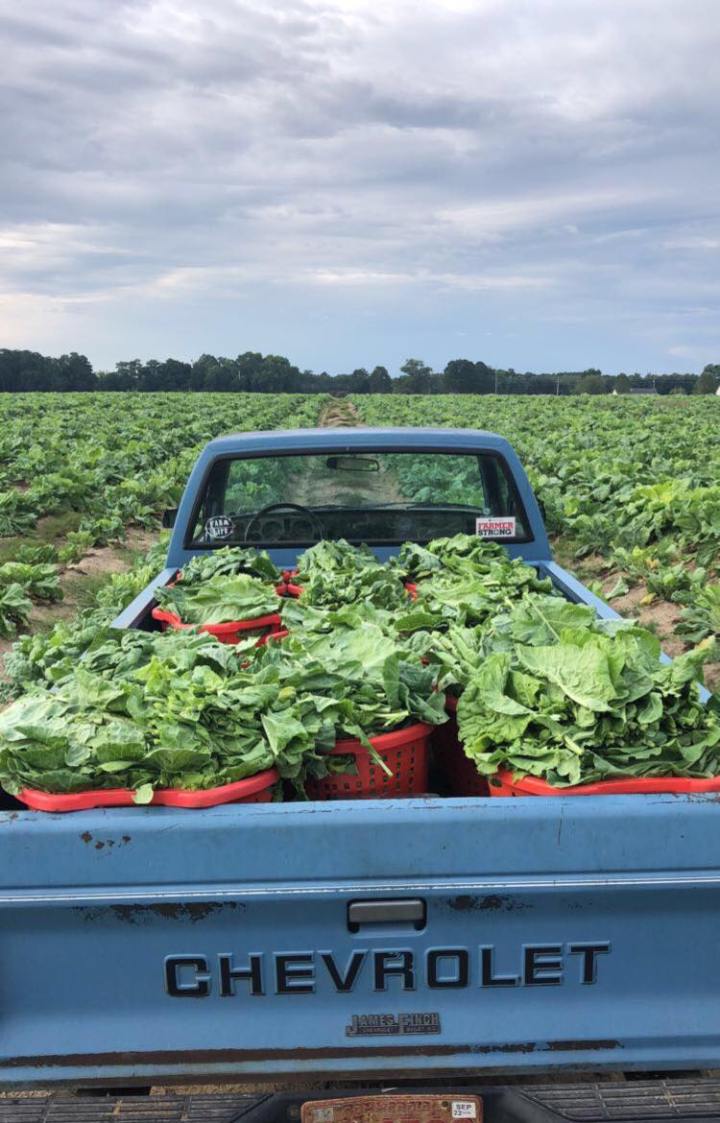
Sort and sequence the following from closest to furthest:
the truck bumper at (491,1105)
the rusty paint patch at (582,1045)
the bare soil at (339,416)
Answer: the truck bumper at (491,1105) < the rusty paint patch at (582,1045) < the bare soil at (339,416)

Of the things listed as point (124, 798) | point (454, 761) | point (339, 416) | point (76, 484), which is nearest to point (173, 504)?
point (76, 484)

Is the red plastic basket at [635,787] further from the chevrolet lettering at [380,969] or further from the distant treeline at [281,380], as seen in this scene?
the distant treeline at [281,380]

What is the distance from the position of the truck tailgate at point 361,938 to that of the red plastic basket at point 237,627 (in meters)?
1.49

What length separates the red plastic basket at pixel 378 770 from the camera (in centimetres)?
266

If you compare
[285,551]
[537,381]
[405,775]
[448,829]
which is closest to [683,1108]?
[448,829]

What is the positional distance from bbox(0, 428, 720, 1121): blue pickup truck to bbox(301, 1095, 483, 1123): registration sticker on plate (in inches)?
3.1

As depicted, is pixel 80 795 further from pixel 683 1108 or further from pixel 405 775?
pixel 683 1108

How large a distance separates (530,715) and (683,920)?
1.96 ft

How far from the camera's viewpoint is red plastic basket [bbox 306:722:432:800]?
2664 mm

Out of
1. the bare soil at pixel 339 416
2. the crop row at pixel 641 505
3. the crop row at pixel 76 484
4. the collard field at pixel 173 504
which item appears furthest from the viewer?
the bare soil at pixel 339 416

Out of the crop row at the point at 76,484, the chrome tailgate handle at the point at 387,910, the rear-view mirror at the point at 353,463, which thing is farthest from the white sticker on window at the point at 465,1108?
the crop row at the point at 76,484

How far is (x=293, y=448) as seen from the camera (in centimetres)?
502

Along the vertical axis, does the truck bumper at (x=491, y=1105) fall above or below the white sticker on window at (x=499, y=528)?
below

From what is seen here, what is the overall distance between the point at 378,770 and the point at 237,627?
4.05ft
